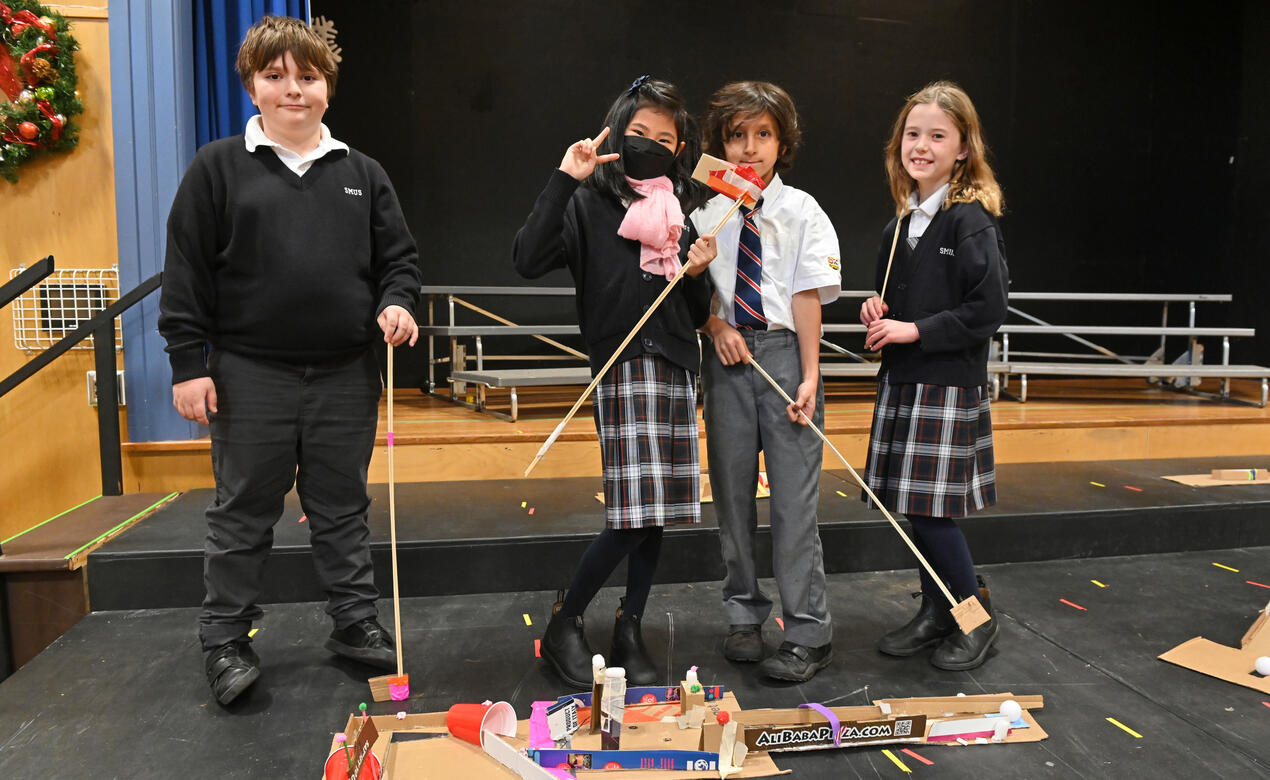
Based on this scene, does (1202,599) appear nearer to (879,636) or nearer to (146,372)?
(879,636)

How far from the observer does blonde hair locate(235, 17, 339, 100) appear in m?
1.52

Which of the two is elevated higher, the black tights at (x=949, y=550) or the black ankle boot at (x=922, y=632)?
the black tights at (x=949, y=550)

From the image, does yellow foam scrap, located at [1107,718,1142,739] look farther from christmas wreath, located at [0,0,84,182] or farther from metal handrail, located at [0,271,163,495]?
christmas wreath, located at [0,0,84,182]

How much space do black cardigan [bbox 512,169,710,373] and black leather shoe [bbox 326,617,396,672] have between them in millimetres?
725

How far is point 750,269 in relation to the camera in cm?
168

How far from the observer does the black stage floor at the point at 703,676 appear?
1413mm

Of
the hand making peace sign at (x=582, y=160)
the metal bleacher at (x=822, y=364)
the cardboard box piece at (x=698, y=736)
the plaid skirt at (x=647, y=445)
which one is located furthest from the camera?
the metal bleacher at (x=822, y=364)

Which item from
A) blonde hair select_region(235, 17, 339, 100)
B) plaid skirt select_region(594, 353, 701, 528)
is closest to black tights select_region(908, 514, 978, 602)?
plaid skirt select_region(594, 353, 701, 528)

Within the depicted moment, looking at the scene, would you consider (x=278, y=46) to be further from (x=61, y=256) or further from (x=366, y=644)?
(x=61, y=256)

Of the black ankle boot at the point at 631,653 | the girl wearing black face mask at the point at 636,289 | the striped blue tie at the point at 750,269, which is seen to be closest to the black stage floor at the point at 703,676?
the black ankle boot at the point at 631,653

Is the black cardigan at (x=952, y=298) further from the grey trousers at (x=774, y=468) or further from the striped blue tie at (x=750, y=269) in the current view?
the striped blue tie at (x=750, y=269)

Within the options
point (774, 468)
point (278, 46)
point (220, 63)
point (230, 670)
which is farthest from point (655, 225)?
point (220, 63)

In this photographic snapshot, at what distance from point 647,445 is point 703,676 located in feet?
1.73

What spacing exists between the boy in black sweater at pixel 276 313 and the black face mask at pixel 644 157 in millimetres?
506
